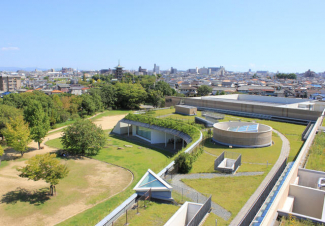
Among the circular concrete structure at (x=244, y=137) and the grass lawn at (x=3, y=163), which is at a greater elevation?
the circular concrete structure at (x=244, y=137)

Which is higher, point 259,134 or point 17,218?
point 259,134

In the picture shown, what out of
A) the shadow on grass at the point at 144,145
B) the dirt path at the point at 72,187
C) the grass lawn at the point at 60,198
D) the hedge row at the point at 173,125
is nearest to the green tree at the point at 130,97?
the shadow on grass at the point at 144,145

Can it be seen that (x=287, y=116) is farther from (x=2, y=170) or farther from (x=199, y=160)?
(x=2, y=170)

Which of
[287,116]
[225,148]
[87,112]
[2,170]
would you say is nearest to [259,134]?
[225,148]

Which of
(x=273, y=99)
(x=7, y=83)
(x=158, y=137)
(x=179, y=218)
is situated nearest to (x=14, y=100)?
(x=158, y=137)

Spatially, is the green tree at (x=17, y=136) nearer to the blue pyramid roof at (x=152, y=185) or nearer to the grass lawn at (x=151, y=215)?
the blue pyramid roof at (x=152, y=185)

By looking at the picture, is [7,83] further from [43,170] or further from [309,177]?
[309,177]

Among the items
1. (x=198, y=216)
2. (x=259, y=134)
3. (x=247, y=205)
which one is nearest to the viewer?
(x=198, y=216)
